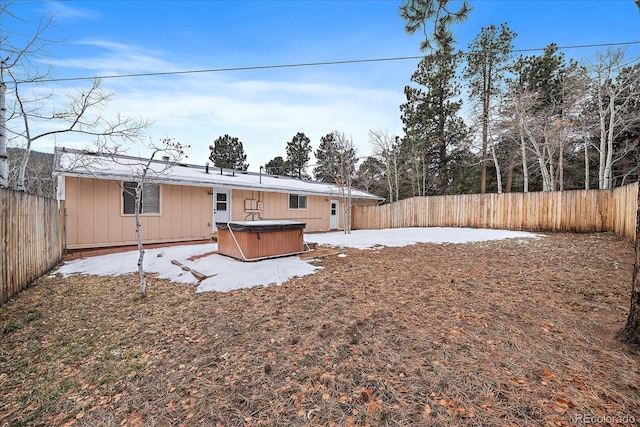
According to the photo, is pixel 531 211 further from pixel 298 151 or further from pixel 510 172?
pixel 298 151

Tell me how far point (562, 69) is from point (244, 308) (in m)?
20.8

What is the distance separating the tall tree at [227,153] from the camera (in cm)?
2714

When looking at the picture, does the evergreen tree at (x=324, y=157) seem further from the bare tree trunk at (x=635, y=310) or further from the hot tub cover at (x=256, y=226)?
the bare tree trunk at (x=635, y=310)

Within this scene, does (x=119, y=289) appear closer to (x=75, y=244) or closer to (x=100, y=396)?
(x=100, y=396)

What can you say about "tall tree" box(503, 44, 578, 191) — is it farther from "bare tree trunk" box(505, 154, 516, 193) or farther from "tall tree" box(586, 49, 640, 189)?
"bare tree trunk" box(505, 154, 516, 193)

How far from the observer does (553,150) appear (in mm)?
14484

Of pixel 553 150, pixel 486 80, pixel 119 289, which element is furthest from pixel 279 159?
pixel 119 289

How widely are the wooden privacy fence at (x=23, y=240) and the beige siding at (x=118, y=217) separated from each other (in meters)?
1.41

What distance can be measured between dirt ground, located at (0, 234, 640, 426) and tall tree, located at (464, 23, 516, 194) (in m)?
14.0

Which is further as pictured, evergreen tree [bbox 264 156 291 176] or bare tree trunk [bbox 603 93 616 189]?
evergreen tree [bbox 264 156 291 176]

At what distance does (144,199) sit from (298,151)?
23.4 m

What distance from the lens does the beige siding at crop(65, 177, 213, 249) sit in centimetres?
745

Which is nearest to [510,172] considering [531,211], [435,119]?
[435,119]

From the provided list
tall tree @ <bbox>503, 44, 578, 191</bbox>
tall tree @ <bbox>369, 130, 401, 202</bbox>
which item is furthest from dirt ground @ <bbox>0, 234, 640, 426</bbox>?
tall tree @ <bbox>369, 130, 401, 202</bbox>
